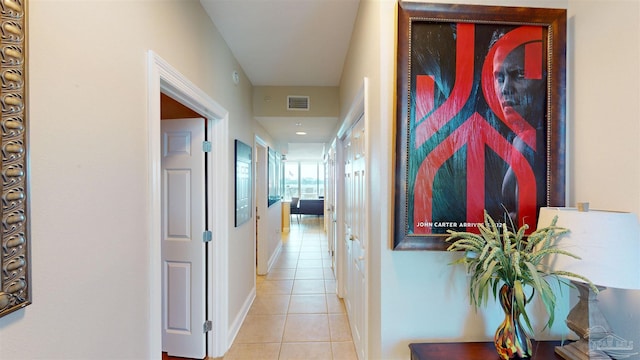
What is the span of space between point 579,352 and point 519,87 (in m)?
1.16

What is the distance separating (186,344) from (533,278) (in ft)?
7.87

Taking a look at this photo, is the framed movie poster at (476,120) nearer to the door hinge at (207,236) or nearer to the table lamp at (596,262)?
the table lamp at (596,262)

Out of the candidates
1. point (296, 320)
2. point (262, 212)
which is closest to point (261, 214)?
point (262, 212)

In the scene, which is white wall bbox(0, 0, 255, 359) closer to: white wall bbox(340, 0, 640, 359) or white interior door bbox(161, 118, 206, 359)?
white interior door bbox(161, 118, 206, 359)

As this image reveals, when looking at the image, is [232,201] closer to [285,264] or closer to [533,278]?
[533,278]

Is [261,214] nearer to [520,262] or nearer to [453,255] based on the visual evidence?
[453,255]

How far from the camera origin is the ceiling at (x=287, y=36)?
1.72 m

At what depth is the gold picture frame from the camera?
613mm

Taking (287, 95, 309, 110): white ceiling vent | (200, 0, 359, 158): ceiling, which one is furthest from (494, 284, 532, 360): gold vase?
(287, 95, 309, 110): white ceiling vent

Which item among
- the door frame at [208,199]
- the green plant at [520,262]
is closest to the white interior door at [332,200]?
the door frame at [208,199]

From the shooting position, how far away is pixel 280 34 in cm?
204

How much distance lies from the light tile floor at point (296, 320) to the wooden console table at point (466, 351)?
3.96ft

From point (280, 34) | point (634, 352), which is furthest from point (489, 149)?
point (280, 34)

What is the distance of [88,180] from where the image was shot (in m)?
0.87
